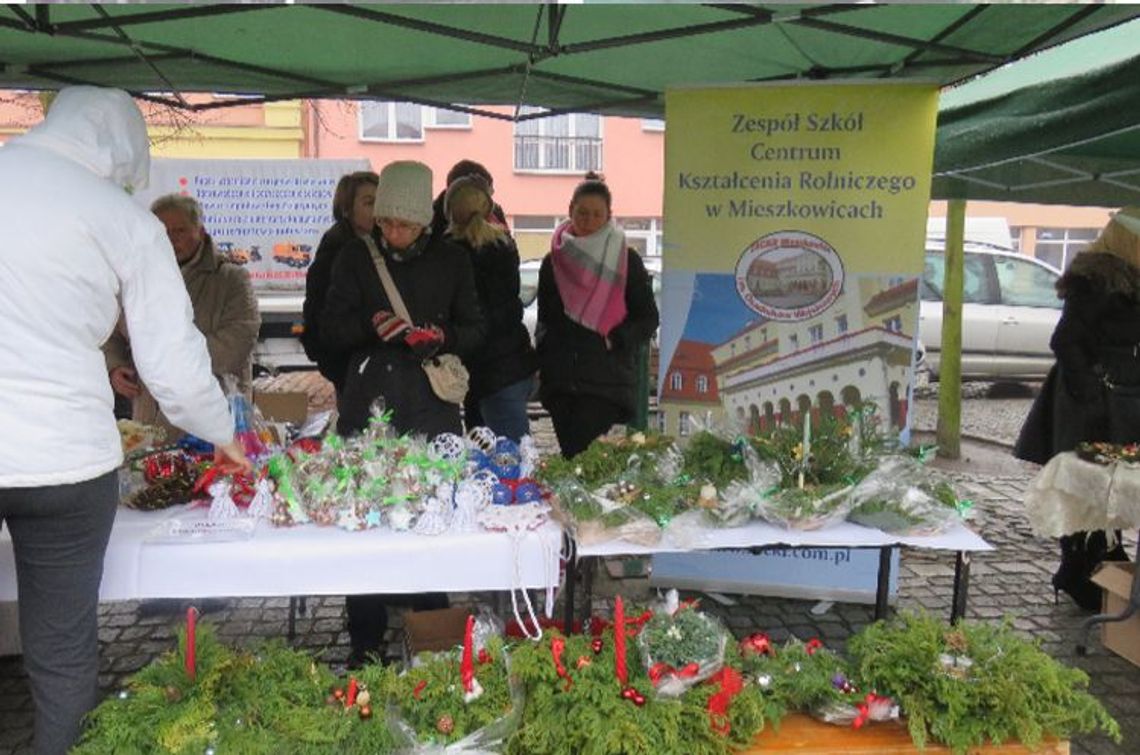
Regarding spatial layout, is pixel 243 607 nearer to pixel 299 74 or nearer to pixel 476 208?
pixel 476 208

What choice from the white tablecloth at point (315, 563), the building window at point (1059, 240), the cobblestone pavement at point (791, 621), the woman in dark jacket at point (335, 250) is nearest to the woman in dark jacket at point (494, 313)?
the woman in dark jacket at point (335, 250)

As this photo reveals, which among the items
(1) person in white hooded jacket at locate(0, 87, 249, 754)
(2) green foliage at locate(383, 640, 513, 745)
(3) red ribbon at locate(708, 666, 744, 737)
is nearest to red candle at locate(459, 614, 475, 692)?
(2) green foliage at locate(383, 640, 513, 745)

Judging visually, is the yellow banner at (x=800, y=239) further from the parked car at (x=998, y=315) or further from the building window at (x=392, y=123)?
the building window at (x=392, y=123)

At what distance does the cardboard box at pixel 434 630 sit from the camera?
9.68 feet

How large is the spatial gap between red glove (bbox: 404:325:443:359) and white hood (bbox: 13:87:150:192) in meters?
1.05

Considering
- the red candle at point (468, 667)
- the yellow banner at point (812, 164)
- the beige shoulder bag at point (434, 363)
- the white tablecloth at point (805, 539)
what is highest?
the yellow banner at point (812, 164)

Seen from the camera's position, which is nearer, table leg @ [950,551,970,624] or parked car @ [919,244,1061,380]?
table leg @ [950,551,970,624]

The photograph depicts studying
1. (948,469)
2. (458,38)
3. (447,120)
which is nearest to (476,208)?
(458,38)

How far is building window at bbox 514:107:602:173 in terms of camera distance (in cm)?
1928

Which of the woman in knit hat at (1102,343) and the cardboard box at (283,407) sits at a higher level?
the woman in knit hat at (1102,343)

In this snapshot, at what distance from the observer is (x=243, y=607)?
167 inches

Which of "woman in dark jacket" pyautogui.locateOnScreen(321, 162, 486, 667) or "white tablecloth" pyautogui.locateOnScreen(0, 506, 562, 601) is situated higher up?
"woman in dark jacket" pyautogui.locateOnScreen(321, 162, 486, 667)

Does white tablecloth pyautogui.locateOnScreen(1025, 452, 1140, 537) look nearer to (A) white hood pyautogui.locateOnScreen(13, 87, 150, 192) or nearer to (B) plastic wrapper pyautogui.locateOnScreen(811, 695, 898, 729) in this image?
(B) plastic wrapper pyautogui.locateOnScreen(811, 695, 898, 729)

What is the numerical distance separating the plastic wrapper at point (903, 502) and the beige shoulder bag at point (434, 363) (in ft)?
4.56
